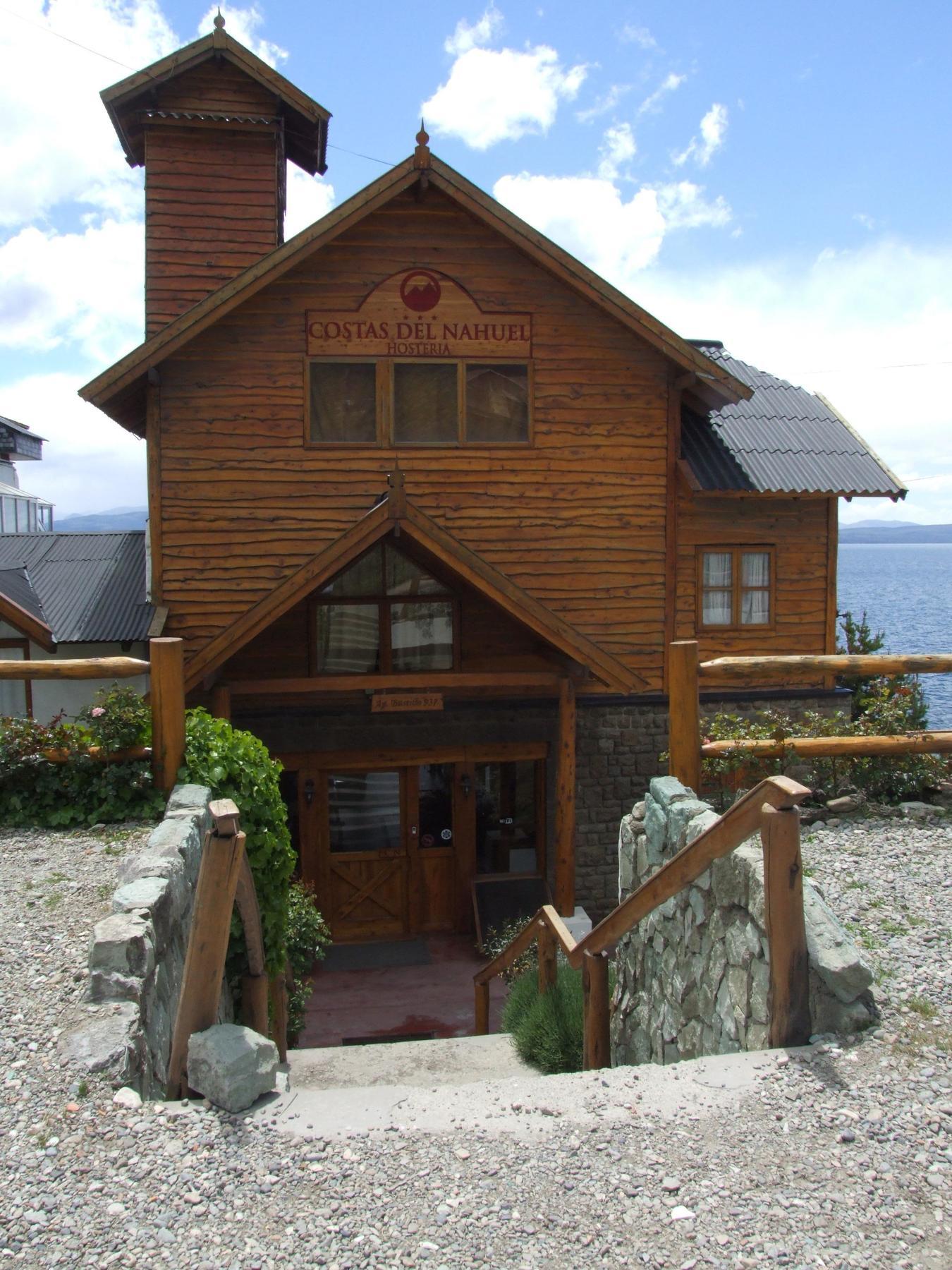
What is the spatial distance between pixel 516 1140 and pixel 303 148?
16231 mm

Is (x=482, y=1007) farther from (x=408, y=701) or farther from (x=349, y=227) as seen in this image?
(x=349, y=227)

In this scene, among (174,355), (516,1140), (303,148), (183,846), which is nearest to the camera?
(516,1140)

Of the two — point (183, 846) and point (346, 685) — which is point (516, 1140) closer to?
point (183, 846)

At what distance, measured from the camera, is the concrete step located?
7.34 m

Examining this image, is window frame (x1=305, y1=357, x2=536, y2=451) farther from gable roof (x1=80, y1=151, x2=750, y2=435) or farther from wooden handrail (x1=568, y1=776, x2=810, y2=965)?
wooden handrail (x1=568, y1=776, x2=810, y2=965)

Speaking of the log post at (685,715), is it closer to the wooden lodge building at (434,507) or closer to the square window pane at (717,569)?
the wooden lodge building at (434,507)

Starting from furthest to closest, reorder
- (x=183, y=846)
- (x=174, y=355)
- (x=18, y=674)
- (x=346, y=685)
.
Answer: (x=174, y=355), (x=346, y=685), (x=18, y=674), (x=183, y=846)

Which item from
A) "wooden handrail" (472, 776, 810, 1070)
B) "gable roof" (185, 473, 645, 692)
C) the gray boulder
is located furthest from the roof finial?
the gray boulder

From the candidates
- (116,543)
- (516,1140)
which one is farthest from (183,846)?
(116,543)

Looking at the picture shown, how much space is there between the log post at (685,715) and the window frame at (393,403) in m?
6.63

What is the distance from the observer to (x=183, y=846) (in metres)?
6.10

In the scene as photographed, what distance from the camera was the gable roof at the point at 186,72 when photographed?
13883 millimetres

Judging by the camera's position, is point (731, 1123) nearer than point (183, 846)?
Yes

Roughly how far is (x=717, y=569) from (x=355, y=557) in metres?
5.65
